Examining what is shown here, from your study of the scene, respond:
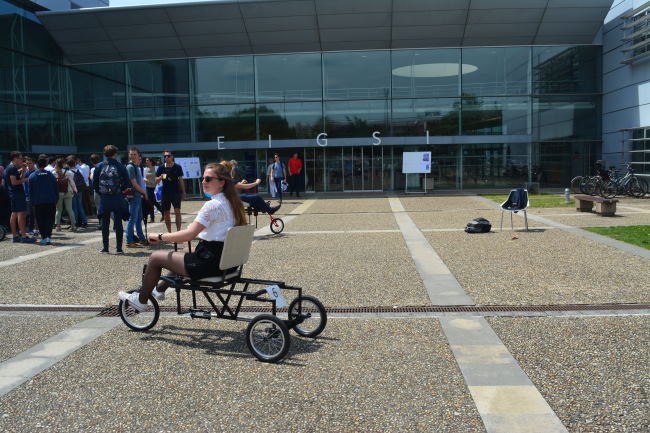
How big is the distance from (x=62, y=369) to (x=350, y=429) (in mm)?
2509

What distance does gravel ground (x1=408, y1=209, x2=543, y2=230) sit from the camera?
45.0ft

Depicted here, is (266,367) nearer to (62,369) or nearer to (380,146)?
(62,369)

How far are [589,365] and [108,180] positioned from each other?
8397 mm

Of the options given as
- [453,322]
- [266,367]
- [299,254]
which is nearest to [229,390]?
[266,367]

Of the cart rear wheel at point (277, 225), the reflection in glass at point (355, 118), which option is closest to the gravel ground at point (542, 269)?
the cart rear wheel at point (277, 225)

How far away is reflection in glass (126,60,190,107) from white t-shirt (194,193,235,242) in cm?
2557

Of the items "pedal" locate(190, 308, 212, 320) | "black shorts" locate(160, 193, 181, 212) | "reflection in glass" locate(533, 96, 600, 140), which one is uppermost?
"reflection in glass" locate(533, 96, 600, 140)

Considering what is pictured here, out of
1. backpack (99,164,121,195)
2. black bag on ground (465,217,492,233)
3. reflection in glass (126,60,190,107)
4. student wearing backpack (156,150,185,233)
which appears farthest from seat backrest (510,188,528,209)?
reflection in glass (126,60,190,107)

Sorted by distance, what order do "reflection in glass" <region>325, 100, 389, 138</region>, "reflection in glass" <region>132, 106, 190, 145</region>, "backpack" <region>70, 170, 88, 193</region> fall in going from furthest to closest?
"reflection in glass" <region>132, 106, 190, 145</region>
"reflection in glass" <region>325, 100, 389, 138</region>
"backpack" <region>70, 170, 88, 193</region>

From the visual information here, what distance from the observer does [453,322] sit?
561 cm

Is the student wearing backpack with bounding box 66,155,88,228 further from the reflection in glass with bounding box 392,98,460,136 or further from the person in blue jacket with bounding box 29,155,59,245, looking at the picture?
the reflection in glass with bounding box 392,98,460,136

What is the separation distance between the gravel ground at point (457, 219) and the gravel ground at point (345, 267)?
2183 mm

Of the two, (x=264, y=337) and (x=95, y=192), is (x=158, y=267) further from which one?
(x=95, y=192)

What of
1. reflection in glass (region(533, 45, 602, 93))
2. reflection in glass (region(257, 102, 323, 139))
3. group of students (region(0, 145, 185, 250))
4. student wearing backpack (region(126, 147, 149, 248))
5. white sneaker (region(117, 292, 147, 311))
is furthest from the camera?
reflection in glass (region(257, 102, 323, 139))
